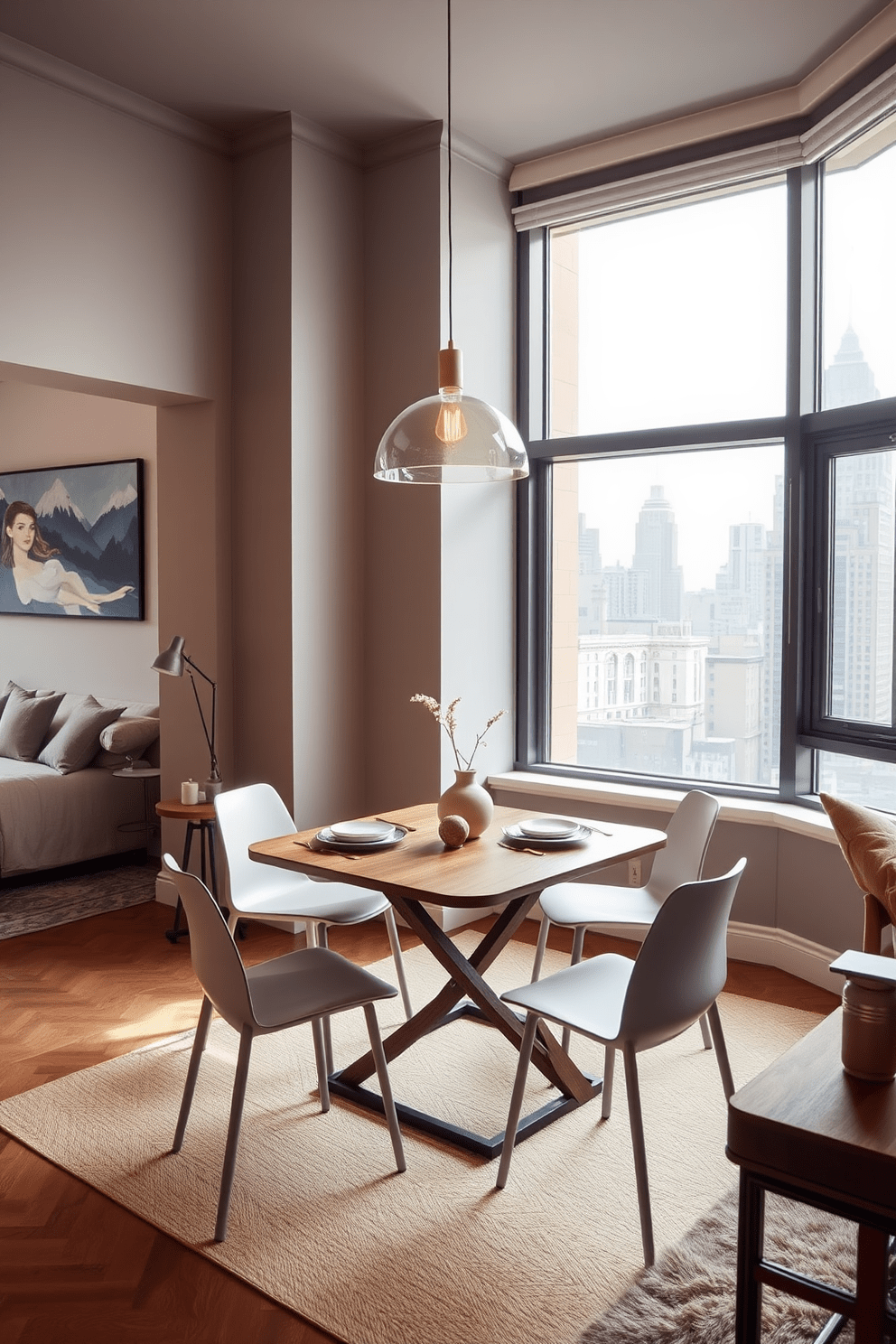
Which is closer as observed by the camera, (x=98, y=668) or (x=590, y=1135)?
(x=590, y=1135)

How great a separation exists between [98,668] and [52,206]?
3.12 meters

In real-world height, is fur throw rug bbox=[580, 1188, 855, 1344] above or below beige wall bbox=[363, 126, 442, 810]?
below

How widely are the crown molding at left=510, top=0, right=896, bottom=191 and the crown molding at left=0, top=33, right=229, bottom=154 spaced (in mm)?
1365

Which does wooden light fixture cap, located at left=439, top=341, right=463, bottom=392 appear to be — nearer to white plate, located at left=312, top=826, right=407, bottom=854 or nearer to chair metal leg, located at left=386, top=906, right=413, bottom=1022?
white plate, located at left=312, top=826, right=407, bottom=854

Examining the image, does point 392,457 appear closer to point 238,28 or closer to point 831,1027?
point 831,1027

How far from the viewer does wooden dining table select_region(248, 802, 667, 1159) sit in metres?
2.61

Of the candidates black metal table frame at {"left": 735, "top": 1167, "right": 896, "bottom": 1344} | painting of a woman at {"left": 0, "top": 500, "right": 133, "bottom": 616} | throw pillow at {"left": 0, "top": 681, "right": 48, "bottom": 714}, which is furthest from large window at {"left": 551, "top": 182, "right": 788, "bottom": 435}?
throw pillow at {"left": 0, "top": 681, "right": 48, "bottom": 714}

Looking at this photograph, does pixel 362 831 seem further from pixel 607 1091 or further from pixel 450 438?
pixel 450 438

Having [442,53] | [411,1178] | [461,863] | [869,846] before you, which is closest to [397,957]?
[461,863]

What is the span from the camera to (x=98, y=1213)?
240 cm

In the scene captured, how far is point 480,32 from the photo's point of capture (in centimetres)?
365

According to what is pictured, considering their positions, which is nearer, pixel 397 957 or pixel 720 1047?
pixel 720 1047

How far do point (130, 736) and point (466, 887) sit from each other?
336 centimetres

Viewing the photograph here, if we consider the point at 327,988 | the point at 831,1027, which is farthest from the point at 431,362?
the point at 831,1027
